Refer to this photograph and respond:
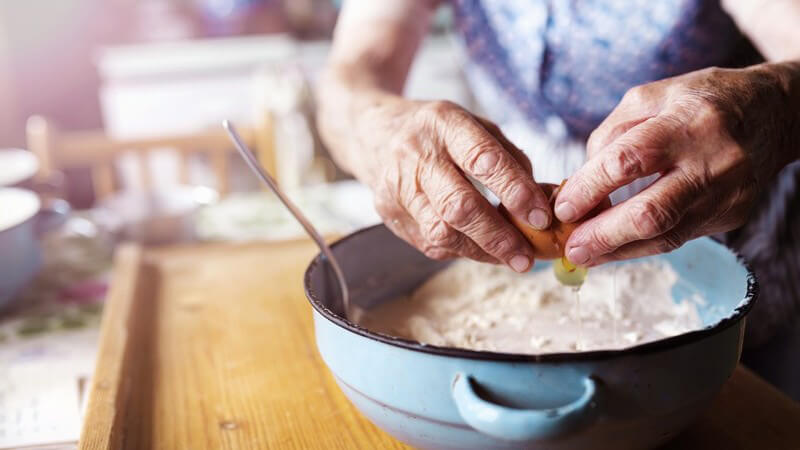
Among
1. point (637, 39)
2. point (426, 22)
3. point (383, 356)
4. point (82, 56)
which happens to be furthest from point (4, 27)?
point (383, 356)

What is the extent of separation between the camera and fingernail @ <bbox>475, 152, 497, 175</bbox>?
57cm

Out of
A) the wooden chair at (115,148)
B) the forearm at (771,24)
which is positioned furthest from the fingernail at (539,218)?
the wooden chair at (115,148)

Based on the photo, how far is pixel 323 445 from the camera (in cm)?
61

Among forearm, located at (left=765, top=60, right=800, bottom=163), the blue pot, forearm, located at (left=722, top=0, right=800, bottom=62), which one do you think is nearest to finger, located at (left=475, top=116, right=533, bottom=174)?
forearm, located at (left=765, top=60, right=800, bottom=163)

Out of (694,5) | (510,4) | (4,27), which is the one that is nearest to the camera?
(694,5)

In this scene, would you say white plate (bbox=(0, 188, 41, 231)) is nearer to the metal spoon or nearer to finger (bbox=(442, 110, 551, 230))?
the metal spoon

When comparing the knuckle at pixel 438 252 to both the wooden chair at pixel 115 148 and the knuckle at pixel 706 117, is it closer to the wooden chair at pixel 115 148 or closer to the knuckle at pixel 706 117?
the knuckle at pixel 706 117

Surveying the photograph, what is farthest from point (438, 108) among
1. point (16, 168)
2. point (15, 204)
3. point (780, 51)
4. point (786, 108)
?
point (16, 168)

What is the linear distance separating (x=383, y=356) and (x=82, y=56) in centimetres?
328

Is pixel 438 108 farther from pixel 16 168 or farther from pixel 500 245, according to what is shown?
pixel 16 168

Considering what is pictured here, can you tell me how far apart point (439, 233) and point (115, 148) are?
125cm

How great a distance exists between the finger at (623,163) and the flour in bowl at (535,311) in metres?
0.16

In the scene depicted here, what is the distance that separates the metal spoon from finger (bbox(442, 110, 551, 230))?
0.16 m

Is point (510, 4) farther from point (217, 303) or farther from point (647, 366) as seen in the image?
point (647, 366)
